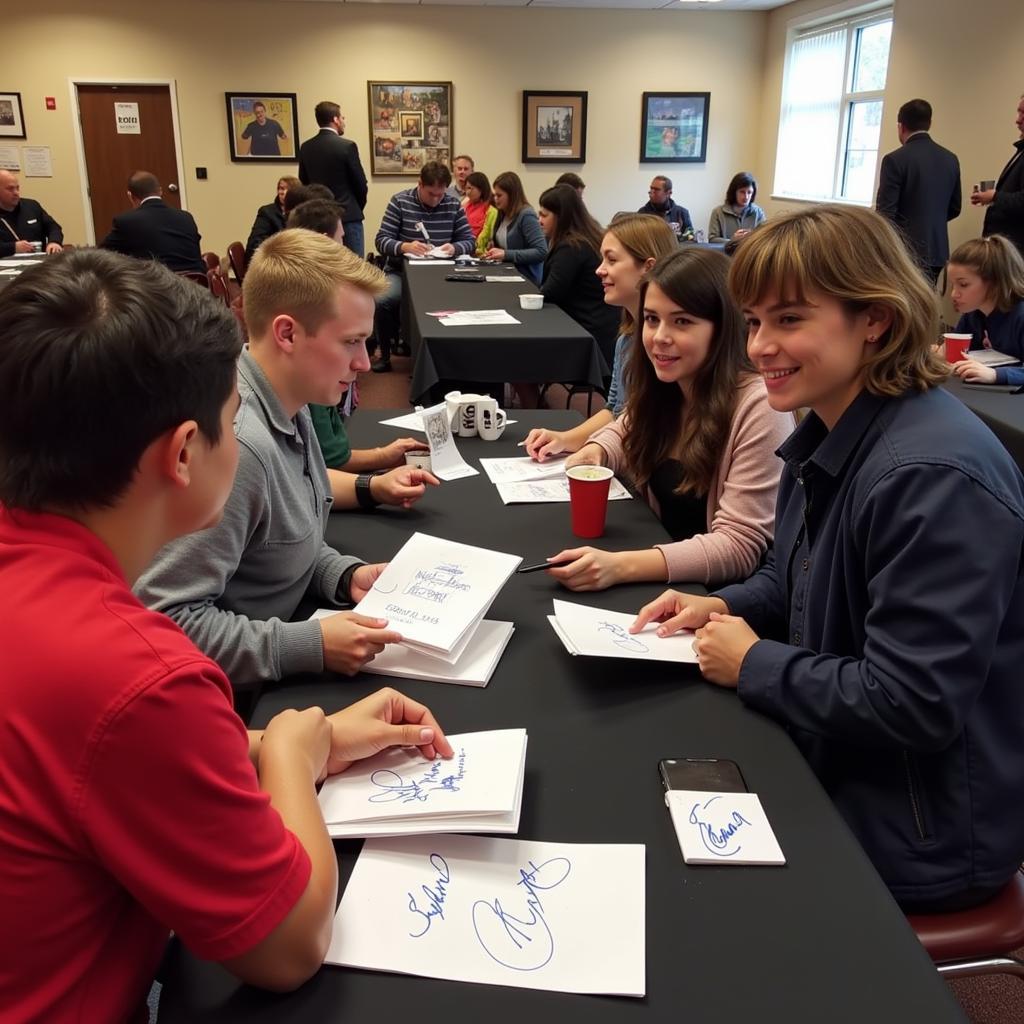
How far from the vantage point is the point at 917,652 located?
1021 mm

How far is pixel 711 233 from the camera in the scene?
9125 millimetres

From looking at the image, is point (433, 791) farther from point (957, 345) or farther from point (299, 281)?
point (957, 345)

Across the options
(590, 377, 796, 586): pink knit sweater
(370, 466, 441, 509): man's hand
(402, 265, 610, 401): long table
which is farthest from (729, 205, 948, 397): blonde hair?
(402, 265, 610, 401): long table

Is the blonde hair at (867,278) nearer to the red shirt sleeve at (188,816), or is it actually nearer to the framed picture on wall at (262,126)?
the red shirt sleeve at (188,816)

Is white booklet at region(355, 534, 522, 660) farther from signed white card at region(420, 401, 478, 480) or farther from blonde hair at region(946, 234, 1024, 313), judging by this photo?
blonde hair at region(946, 234, 1024, 313)

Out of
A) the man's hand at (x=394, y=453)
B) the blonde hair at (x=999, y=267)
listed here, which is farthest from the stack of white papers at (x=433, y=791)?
the blonde hair at (x=999, y=267)

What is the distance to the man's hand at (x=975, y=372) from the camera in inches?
124

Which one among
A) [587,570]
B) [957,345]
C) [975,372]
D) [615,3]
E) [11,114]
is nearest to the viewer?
[587,570]

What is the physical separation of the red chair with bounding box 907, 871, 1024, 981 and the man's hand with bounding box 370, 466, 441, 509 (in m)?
1.13
